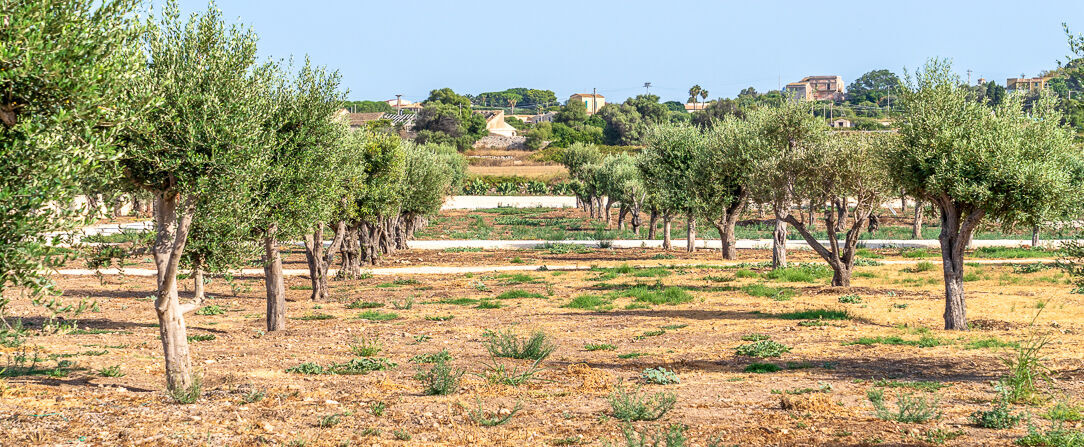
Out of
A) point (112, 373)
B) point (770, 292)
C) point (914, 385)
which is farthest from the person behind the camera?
point (770, 292)

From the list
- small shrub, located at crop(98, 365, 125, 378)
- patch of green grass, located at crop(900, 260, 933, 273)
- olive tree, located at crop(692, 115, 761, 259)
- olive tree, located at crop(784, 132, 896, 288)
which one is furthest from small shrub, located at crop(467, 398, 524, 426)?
patch of green grass, located at crop(900, 260, 933, 273)

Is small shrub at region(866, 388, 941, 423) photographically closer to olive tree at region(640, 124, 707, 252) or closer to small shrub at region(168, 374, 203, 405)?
small shrub at region(168, 374, 203, 405)

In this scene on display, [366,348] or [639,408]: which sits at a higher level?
[639,408]

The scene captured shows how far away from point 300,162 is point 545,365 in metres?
7.36

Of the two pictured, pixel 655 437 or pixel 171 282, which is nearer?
pixel 655 437

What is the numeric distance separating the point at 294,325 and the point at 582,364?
420 inches

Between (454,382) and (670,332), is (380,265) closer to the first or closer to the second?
(670,332)

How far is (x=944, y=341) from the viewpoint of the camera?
66.0 ft

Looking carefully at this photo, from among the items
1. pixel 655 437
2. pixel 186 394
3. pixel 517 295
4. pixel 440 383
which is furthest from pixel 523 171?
pixel 655 437

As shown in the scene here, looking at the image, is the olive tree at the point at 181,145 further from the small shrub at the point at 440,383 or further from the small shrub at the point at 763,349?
the small shrub at the point at 763,349

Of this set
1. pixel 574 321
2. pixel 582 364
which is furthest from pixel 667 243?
pixel 582 364

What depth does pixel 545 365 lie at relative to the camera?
18.0 meters

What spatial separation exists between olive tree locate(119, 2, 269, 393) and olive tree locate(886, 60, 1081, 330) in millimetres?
16145

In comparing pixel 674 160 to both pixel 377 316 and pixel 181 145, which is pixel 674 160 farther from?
pixel 181 145
